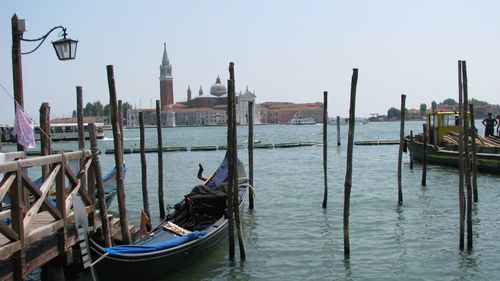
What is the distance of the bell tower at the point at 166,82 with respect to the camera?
15638 cm

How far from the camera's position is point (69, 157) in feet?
23.7

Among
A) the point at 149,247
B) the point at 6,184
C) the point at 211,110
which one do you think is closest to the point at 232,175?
the point at 149,247

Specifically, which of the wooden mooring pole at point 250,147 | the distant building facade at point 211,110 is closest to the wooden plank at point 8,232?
the wooden mooring pole at point 250,147

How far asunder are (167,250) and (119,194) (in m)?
0.96

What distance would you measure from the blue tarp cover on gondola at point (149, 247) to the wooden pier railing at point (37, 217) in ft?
1.86

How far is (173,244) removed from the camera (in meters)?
7.85

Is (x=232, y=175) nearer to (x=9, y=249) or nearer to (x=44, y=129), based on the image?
(x=44, y=129)

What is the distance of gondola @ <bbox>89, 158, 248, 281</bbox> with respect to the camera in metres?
6.88

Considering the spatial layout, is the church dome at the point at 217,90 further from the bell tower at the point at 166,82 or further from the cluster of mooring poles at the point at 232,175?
the cluster of mooring poles at the point at 232,175

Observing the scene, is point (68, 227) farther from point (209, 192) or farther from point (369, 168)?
point (369, 168)

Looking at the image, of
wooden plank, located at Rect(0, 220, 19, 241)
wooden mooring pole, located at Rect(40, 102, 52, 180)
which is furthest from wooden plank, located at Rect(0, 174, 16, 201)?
wooden mooring pole, located at Rect(40, 102, 52, 180)

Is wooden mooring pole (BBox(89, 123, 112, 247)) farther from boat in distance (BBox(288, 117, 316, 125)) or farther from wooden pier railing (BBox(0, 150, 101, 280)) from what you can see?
boat in distance (BBox(288, 117, 316, 125))

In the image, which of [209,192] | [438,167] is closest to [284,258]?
[209,192]

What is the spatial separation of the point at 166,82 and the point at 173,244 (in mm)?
151886
